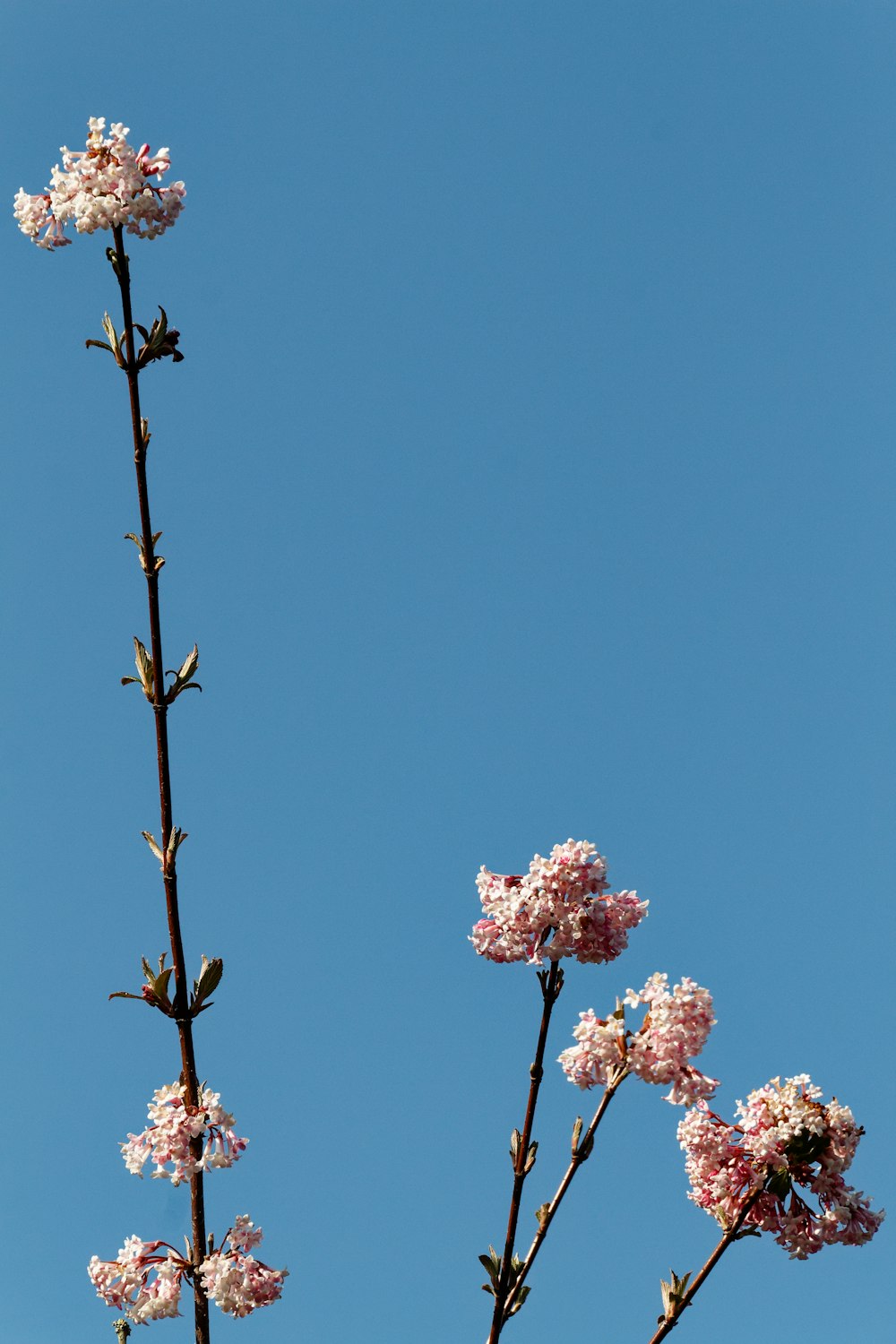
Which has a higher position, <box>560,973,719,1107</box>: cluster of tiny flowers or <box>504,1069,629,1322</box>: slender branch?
<box>560,973,719,1107</box>: cluster of tiny flowers

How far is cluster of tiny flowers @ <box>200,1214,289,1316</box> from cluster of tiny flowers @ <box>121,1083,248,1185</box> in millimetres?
382

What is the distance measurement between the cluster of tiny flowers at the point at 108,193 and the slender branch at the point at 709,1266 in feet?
17.6

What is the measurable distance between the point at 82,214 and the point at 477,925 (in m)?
3.87

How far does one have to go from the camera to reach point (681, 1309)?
525cm

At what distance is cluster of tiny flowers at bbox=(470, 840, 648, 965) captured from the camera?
224 inches

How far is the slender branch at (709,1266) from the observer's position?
5162 mm

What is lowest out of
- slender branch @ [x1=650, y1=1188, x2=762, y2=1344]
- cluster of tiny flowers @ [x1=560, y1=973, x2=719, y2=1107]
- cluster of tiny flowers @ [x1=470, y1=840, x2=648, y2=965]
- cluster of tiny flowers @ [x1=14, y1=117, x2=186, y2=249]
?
slender branch @ [x1=650, y1=1188, x2=762, y2=1344]

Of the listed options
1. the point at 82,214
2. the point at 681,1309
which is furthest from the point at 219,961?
the point at 82,214

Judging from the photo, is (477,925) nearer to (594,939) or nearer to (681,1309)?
(594,939)

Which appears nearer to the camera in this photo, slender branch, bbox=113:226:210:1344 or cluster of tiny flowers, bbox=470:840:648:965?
slender branch, bbox=113:226:210:1344

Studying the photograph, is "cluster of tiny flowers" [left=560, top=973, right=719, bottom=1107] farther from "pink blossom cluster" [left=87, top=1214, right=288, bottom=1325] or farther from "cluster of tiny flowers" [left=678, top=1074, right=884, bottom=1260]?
"pink blossom cluster" [left=87, top=1214, right=288, bottom=1325]

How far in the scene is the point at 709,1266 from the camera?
5.42 metres

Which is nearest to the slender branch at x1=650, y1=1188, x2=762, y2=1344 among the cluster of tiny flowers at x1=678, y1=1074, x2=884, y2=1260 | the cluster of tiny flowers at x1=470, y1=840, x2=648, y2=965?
the cluster of tiny flowers at x1=678, y1=1074, x2=884, y2=1260

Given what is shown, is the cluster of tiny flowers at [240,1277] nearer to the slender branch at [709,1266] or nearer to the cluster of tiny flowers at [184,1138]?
the cluster of tiny flowers at [184,1138]
